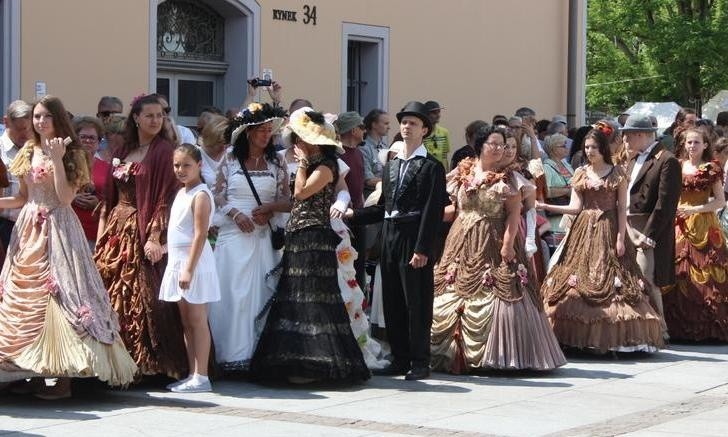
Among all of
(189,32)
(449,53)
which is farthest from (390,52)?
(189,32)

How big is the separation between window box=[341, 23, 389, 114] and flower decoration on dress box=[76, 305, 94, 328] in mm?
9624

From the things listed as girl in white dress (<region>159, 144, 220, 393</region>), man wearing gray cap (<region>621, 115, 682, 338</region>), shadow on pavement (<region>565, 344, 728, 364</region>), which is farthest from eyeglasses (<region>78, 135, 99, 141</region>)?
man wearing gray cap (<region>621, 115, 682, 338</region>)

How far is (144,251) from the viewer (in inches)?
362

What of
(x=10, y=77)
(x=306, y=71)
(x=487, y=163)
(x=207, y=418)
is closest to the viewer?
(x=207, y=418)

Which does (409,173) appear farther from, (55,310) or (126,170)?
(55,310)

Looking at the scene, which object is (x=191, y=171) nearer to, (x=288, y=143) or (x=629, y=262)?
(x=288, y=143)

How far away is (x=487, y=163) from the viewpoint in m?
10.4

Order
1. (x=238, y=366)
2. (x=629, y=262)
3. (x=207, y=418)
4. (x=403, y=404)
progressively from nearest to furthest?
(x=207, y=418) < (x=403, y=404) < (x=238, y=366) < (x=629, y=262)

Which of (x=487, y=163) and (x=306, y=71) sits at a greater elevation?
(x=306, y=71)

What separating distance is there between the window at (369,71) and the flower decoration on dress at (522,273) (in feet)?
25.6

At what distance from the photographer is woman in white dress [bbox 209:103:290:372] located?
966 centimetres

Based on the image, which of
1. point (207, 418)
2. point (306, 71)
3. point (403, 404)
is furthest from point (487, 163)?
point (306, 71)

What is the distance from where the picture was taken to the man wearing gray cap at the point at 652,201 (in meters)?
12.0

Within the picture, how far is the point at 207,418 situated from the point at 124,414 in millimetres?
495
